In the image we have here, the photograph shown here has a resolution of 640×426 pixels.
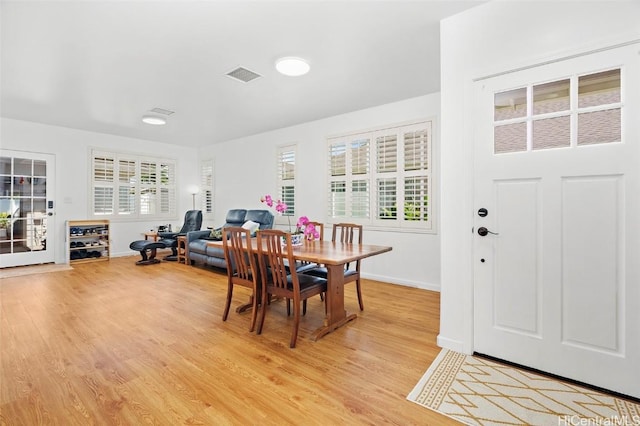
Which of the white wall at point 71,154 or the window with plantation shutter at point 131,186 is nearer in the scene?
the white wall at point 71,154

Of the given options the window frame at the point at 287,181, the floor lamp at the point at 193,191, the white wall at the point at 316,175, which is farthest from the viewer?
the floor lamp at the point at 193,191

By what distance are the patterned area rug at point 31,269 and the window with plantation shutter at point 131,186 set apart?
49.7 inches

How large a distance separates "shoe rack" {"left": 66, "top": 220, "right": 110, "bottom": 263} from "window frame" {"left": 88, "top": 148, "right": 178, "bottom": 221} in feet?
1.04

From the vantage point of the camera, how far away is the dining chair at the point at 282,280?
2.43 metres

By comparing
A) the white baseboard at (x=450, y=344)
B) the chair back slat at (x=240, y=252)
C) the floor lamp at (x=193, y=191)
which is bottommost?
the white baseboard at (x=450, y=344)

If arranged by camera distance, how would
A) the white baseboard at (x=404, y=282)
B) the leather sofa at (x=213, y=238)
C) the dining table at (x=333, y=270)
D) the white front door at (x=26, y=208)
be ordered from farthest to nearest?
the white front door at (x=26, y=208) → the leather sofa at (x=213, y=238) → the white baseboard at (x=404, y=282) → the dining table at (x=333, y=270)

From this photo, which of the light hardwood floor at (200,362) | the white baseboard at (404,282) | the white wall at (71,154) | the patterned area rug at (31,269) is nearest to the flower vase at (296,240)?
the light hardwood floor at (200,362)

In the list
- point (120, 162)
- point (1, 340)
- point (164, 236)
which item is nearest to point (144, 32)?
point (1, 340)

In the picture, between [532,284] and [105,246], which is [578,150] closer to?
[532,284]

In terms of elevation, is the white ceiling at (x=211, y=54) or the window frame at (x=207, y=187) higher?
the white ceiling at (x=211, y=54)

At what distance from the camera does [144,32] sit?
2.62 meters

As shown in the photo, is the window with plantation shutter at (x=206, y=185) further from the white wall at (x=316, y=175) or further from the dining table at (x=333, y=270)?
the dining table at (x=333, y=270)

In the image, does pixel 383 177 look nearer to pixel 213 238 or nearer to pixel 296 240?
pixel 296 240

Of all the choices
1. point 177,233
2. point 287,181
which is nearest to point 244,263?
point 287,181
